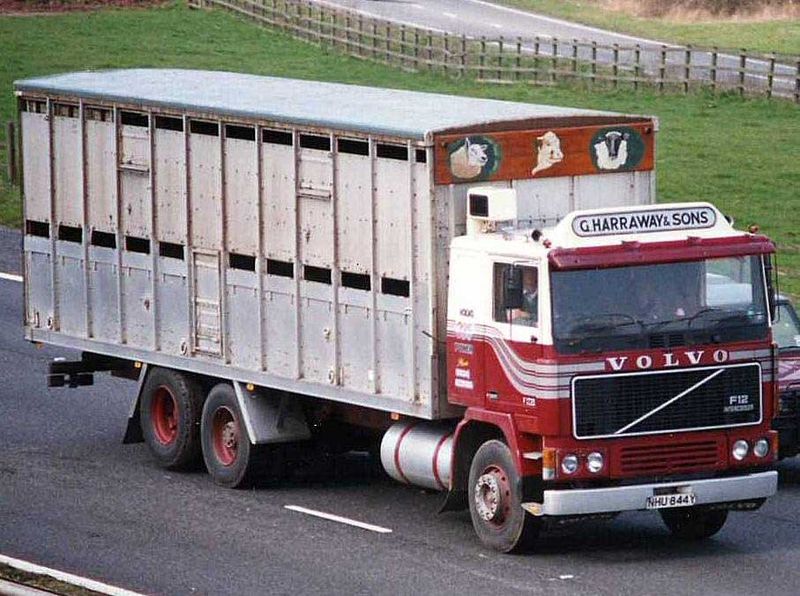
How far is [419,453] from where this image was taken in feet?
56.0

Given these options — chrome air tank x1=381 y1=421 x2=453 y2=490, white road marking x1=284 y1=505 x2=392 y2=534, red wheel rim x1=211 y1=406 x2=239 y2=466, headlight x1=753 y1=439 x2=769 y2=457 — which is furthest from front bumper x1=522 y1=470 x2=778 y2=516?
red wheel rim x1=211 y1=406 x2=239 y2=466

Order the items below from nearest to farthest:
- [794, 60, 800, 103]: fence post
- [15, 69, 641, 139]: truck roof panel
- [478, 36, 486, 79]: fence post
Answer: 1. [15, 69, 641, 139]: truck roof panel
2. [794, 60, 800, 103]: fence post
3. [478, 36, 486, 79]: fence post

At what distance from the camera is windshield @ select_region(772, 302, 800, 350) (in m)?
19.0

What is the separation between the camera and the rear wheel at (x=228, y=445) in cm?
1877

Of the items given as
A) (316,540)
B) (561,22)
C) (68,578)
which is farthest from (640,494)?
(561,22)

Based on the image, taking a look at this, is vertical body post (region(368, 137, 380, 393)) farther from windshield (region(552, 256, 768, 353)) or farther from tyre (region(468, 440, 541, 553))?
windshield (region(552, 256, 768, 353))

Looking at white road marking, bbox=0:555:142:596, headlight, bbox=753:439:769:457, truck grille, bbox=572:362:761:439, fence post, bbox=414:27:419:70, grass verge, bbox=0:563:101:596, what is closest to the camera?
grass verge, bbox=0:563:101:596

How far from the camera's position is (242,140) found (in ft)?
61.1

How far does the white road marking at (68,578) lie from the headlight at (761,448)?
4738 millimetres

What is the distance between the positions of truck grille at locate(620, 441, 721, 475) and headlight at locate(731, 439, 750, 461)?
130 mm

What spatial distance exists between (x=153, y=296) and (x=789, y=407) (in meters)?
5.71

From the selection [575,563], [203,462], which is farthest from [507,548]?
[203,462]

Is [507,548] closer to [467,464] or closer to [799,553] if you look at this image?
[467,464]

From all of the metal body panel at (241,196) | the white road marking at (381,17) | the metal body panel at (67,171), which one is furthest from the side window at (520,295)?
the white road marking at (381,17)
